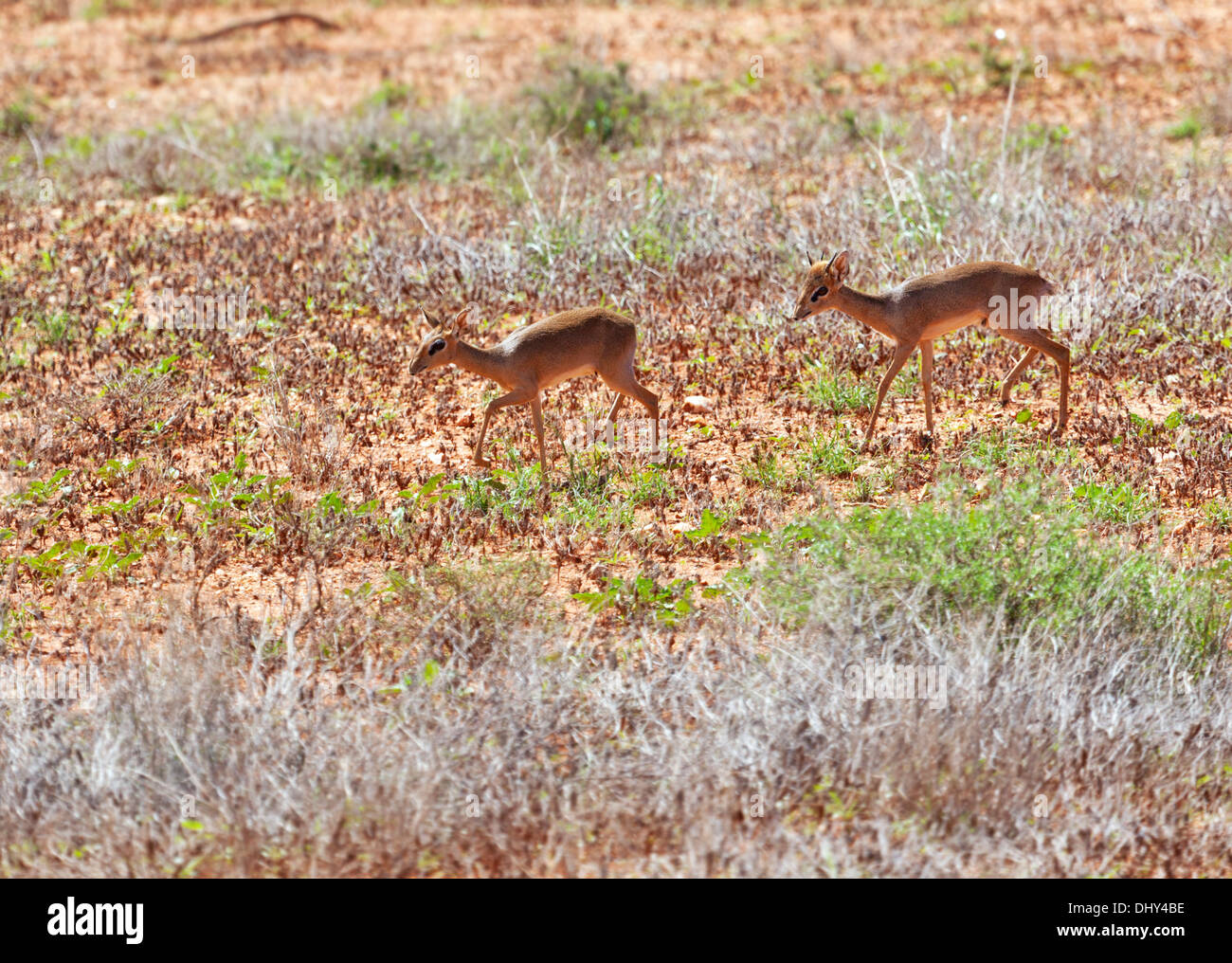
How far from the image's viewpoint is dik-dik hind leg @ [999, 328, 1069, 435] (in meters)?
8.57

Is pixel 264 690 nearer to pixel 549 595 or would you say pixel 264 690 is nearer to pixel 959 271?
pixel 549 595

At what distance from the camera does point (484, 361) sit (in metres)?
7.95

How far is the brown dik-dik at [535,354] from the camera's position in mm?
7859

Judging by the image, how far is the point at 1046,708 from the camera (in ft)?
18.5

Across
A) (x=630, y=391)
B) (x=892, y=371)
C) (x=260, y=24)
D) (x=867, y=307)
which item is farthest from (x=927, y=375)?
(x=260, y=24)

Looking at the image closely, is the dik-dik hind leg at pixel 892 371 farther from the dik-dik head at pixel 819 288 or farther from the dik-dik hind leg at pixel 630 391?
the dik-dik hind leg at pixel 630 391

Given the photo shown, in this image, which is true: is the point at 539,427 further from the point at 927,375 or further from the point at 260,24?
the point at 260,24

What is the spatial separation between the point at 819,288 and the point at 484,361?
2037 millimetres

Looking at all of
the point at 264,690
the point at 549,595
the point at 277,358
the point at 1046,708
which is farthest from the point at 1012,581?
the point at 277,358

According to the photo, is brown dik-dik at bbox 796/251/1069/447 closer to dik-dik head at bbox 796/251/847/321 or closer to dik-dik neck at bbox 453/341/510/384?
dik-dik head at bbox 796/251/847/321

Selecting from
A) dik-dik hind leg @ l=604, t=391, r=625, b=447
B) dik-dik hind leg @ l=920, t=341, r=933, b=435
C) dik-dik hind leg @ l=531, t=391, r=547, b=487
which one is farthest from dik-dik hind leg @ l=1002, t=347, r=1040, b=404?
dik-dik hind leg @ l=531, t=391, r=547, b=487

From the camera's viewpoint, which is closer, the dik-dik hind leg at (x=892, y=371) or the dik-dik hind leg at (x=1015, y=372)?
the dik-dik hind leg at (x=892, y=371)

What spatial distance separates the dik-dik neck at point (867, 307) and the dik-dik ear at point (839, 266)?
74 mm

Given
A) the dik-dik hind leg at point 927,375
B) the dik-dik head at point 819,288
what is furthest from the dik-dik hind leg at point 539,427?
the dik-dik hind leg at point 927,375
